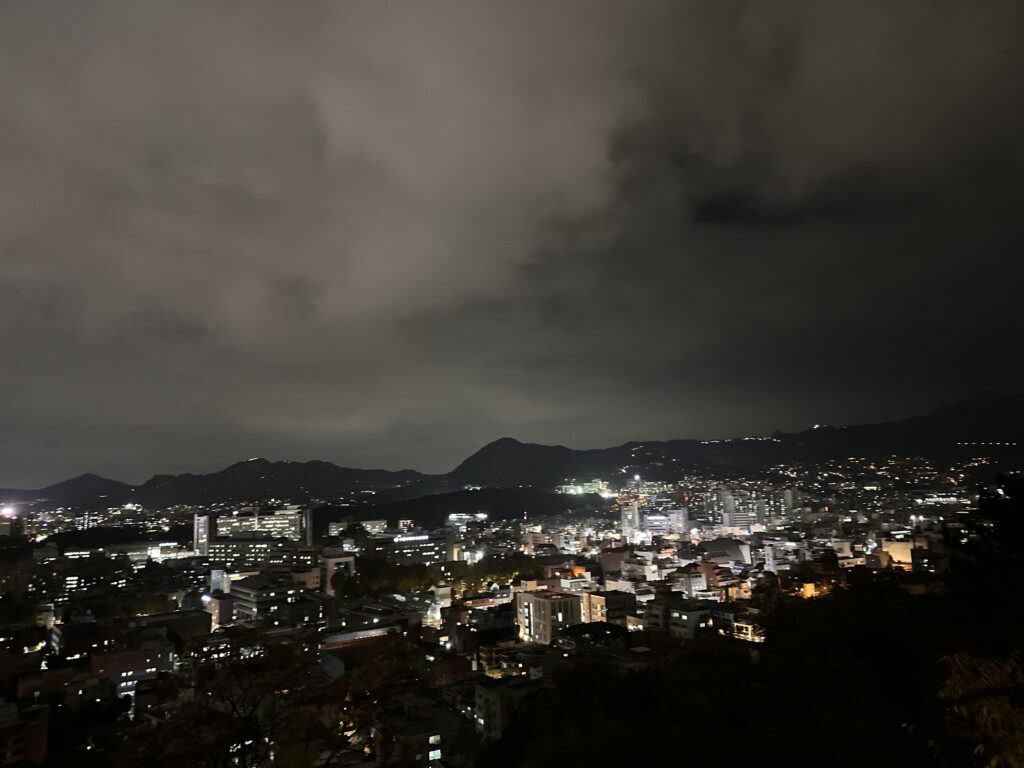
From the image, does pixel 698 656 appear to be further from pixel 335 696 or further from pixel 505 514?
pixel 505 514

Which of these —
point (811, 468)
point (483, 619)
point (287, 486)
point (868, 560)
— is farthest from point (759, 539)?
point (287, 486)

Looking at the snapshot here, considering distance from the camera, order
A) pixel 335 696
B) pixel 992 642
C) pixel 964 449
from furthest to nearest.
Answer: pixel 964 449 → pixel 992 642 → pixel 335 696

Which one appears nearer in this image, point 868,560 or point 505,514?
point 868,560

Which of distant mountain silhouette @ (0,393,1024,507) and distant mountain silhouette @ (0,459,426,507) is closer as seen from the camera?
distant mountain silhouette @ (0,393,1024,507)

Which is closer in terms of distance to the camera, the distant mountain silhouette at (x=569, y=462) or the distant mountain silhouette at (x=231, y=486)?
the distant mountain silhouette at (x=569, y=462)

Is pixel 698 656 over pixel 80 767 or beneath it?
over

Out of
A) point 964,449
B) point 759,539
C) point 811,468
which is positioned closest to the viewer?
point 759,539

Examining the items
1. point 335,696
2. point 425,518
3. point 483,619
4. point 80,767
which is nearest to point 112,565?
point 483,619
